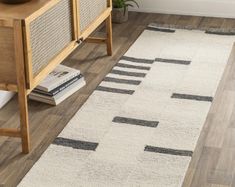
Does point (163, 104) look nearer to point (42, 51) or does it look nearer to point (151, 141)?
point (151, 141)

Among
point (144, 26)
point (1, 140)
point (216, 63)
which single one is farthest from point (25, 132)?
point (144, 26)

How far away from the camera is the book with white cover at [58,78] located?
295 cm

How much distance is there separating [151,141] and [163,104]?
376 millimetres

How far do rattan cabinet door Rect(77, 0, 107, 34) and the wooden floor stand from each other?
1.03 feet

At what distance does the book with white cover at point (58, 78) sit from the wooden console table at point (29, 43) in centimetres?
22

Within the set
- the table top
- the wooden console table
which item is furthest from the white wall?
the table top

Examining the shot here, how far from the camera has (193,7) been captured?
165 inches

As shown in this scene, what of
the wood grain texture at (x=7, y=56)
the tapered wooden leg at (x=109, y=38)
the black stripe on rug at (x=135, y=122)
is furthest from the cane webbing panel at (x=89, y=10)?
the wood grain texture at (x=7, y=56)

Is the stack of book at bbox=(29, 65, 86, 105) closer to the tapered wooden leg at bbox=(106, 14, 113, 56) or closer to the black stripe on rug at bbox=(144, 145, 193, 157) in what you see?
the tapered wooden leg at bbox=(106, 14, 113, 56)

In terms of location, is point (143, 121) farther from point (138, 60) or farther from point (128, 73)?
point (138, 60)

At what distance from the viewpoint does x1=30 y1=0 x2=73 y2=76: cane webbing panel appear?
8.13 feet

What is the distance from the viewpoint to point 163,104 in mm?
2932

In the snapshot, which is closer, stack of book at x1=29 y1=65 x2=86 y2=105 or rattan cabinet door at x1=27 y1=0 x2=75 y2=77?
rattan cabinet door at x1=27 y1=0 x2=75 y2=77

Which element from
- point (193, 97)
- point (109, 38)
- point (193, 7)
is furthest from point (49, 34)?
point (193, 7)
